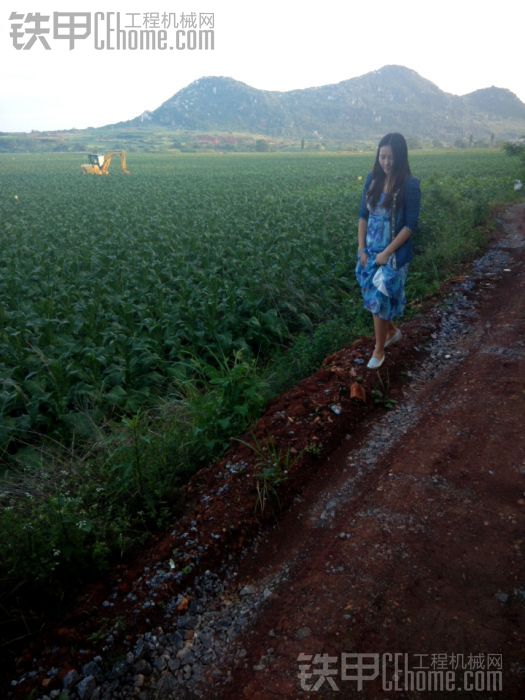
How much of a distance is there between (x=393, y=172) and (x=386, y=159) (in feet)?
0.44

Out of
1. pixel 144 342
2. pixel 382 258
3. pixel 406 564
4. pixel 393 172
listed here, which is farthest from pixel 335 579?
pixel 144 342

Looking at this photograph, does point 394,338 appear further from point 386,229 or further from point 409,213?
point 409,213

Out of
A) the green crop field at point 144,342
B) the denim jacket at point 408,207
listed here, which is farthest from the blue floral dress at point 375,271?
the green crop field at point 144,342

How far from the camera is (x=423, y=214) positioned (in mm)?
12766

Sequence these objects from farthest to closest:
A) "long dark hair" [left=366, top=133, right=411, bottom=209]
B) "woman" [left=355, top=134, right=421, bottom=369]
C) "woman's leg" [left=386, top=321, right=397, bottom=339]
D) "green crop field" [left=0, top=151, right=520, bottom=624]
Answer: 1. "woman's leg" [left=386, top=321, right=397, bottom=339]
2. "woman" [left=355, top=134, right=421, bottom=369]
3. "long dark hair" [left=366, top=133, right=411, bottom=209]
4. "green crop field" [left=0, top=151, right=520, bottom=624]

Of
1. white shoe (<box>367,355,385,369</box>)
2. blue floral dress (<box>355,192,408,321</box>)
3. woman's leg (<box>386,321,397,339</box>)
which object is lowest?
white shoe (<box>367,355,385,369</box>)

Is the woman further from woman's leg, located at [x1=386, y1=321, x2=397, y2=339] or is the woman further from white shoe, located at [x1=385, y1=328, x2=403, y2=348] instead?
white shoe, located at [x1=385, y1=328, x2=403, y2=348]

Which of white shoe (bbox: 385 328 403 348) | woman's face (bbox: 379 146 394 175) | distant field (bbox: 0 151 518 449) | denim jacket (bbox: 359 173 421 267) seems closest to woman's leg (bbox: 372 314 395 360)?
white shoe (bbox: 385 328 403 348)

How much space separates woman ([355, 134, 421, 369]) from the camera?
14.3 ft

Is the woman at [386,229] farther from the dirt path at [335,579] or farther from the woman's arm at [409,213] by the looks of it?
the dirt path at [335,579]

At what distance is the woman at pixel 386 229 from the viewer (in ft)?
14.3

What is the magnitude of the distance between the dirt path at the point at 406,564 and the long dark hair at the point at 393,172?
6.65 ft

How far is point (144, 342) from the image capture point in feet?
20.9

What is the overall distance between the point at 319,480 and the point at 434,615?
1367mm
